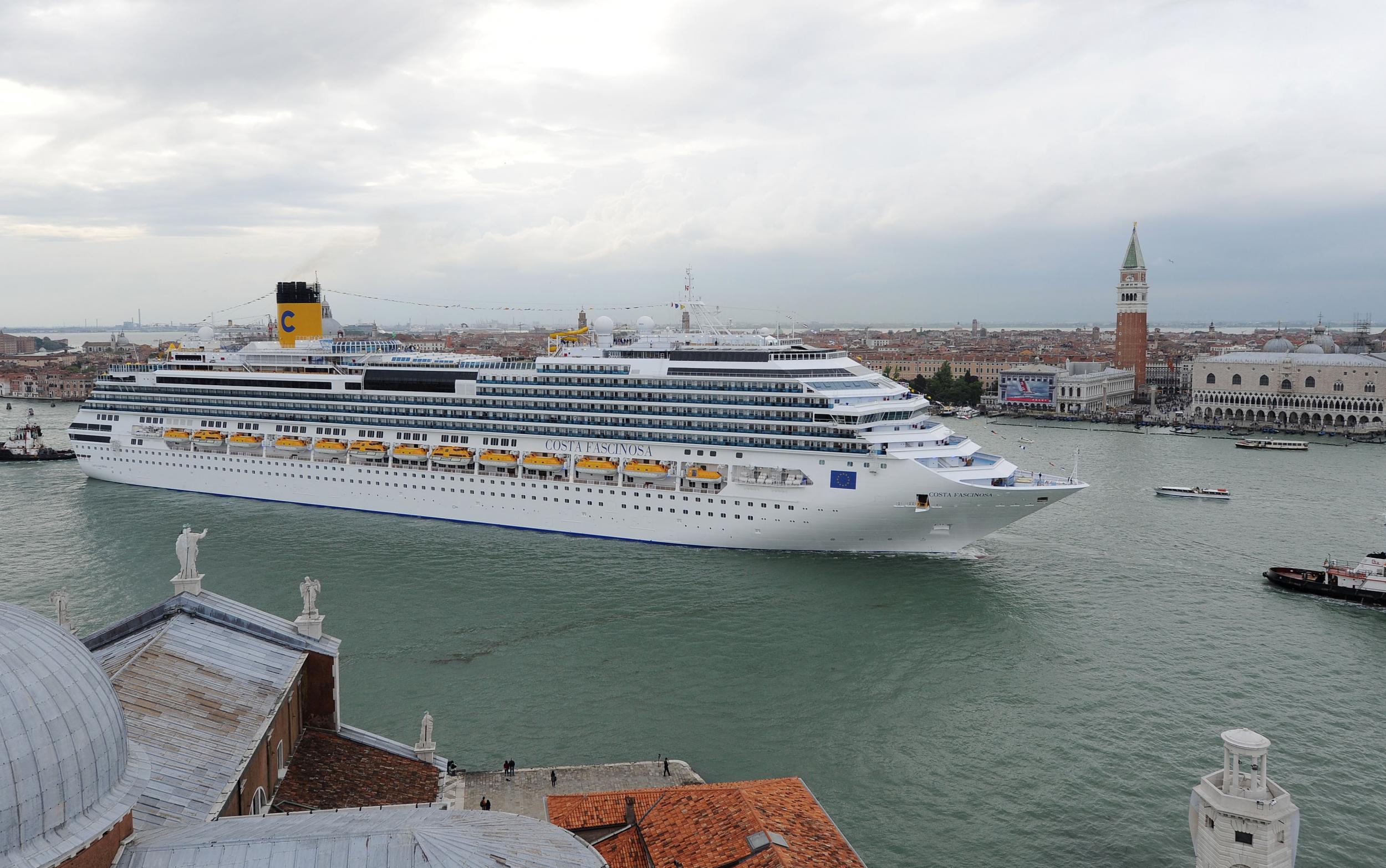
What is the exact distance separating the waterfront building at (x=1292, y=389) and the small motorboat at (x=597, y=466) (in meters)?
55.4

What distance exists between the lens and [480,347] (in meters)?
136

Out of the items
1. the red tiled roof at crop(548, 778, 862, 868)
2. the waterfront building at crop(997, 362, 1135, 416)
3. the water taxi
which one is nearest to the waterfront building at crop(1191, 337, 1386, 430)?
the waterfront building at crop(997, 362, 1135, 416)

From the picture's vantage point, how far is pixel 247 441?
33.1 metres

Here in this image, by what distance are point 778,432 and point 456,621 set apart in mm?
9764

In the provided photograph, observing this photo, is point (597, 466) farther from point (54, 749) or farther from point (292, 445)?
point (54, 749)

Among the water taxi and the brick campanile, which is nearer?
the water taxi

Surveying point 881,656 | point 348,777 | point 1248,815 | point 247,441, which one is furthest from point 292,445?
point 1248,815

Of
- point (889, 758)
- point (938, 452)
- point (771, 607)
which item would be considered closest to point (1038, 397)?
point (938, 452)

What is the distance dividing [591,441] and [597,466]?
0.99 meters

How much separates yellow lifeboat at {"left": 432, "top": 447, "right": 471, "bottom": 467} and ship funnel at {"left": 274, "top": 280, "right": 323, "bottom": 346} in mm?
11477

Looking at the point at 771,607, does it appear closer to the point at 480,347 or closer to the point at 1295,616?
the point at 1295,616

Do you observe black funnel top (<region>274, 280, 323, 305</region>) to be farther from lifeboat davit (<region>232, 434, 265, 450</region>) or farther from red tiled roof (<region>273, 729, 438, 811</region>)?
red tiled roof (<region>273, 729, 438, 811</region>)

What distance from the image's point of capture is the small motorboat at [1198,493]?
35.2m

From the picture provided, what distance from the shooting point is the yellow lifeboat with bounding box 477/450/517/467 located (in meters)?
28.5
